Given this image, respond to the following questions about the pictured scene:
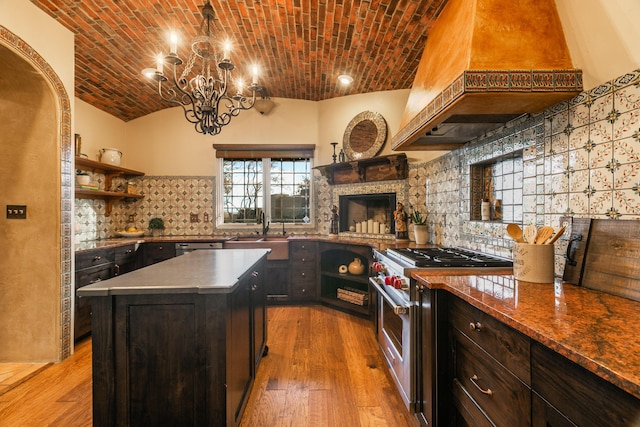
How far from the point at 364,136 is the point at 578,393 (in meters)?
3.62

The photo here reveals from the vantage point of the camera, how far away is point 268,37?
9.55 ft

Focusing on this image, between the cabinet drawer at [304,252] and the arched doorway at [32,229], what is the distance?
2.35m

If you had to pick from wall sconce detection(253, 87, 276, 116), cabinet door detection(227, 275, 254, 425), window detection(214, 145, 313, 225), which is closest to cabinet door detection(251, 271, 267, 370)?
cabinet door detection(227, 275, 254, 425)

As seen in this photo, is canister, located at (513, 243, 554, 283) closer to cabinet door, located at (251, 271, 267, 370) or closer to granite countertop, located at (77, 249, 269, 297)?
granite countertop, located at (77, 249, 269, 297)

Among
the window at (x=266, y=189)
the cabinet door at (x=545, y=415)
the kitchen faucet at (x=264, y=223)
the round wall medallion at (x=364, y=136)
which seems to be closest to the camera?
the cabinet door at (x=545, y=415)

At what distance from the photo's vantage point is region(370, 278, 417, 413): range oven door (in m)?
1.68

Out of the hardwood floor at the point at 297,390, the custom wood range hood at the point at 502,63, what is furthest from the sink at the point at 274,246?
the custom wood range hood at the point at 502,63

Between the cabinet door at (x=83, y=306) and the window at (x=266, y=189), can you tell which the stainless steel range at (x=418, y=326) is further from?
the cabinet door at (x=83, y=306)

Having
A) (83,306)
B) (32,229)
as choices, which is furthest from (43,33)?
(83,306)

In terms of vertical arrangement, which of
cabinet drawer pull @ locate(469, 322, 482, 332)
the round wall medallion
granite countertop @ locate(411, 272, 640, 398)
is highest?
the round wall medallion

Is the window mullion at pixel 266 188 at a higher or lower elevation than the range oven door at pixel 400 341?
higher

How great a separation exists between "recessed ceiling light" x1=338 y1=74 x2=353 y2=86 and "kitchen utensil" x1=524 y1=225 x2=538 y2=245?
9.21 ft

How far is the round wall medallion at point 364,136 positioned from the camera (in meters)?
3.82

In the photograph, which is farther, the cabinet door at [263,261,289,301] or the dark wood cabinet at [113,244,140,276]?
the cabinet door at [263,261,289,301]
